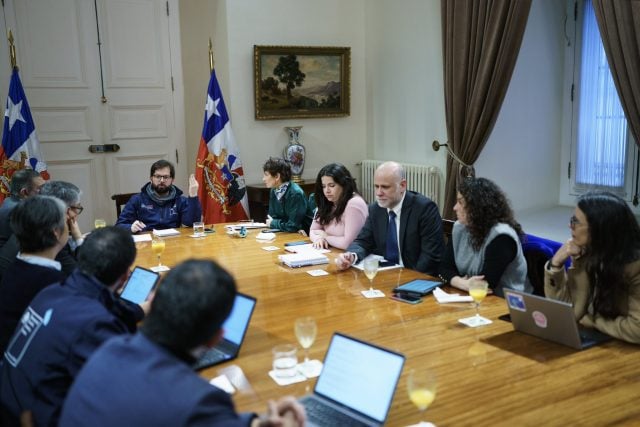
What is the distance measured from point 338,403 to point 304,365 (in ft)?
1.00

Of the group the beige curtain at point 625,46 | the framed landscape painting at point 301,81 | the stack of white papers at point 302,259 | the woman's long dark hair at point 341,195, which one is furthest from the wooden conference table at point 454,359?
the framed landscape painting at point 301,81

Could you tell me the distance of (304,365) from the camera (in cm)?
199

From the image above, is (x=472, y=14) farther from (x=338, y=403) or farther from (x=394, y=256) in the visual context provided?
(x=338, y=403)

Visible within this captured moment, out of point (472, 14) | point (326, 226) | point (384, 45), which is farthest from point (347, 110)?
point (326, 226)

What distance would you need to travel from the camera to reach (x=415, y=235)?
355 cm

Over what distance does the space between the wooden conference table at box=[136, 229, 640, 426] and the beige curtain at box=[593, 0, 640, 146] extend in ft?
6.21

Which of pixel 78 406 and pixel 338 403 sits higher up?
pixel 78 406

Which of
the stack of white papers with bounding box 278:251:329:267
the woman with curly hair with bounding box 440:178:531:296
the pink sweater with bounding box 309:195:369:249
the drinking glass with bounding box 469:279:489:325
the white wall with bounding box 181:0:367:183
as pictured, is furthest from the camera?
the white wall with bounding box 181:0:367:183

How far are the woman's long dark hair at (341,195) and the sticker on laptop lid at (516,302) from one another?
1983mm

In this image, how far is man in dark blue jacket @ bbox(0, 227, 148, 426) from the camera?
1.67m

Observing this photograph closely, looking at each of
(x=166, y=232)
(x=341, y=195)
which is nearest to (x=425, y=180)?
(x=341, y=195)

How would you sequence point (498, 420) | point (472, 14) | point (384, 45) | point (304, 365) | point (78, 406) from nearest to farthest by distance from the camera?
point (78, 406) → point (498, 420) → point (304, 365) → point (472, 14) → point (384, 45)

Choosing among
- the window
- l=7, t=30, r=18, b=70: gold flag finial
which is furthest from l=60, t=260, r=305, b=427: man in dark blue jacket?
l=7, t=30, r=18, b=70: gold flag finial

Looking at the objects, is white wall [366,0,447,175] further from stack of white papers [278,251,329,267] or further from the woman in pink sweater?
stack of white papers [278,251,329,267]
